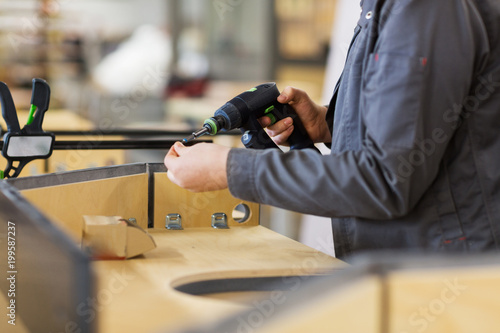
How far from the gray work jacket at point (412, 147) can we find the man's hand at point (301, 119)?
0.42 m

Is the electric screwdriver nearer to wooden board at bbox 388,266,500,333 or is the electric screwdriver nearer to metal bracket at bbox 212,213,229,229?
metal bracket at bbox 212,213,229,229

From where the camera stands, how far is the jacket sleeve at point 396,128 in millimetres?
1156

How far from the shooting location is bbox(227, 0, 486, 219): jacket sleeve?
1.16 metres

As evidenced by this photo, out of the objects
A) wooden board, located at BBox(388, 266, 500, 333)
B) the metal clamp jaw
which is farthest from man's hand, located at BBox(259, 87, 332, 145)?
wooden board, located at BBox(388, 266, 500, 333)

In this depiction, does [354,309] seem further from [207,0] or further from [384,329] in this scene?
[207,0]

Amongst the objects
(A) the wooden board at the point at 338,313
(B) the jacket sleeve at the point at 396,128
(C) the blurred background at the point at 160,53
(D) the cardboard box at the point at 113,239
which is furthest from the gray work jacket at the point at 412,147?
(C) the blurred background at the point at 160,53

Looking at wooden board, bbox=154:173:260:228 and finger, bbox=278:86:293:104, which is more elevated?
finger, bbox=278:86:293:104

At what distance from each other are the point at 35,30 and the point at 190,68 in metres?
1.73

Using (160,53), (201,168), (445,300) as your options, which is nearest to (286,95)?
(201,168)

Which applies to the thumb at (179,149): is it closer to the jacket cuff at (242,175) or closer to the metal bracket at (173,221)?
the jacket cuff at (242,175)

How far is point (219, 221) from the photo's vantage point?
172 centimetres

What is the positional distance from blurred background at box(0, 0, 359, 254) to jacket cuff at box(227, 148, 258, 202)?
15.2 ft

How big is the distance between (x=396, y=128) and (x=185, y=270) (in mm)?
481

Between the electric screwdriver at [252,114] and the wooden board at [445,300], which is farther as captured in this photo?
the electric screwdriver at [252,114]
